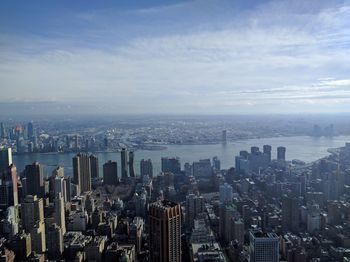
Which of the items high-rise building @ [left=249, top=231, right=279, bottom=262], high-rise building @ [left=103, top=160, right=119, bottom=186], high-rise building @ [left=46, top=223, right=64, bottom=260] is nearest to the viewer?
high-rise building @ [left=249, top=231, right=279, bottom=262]

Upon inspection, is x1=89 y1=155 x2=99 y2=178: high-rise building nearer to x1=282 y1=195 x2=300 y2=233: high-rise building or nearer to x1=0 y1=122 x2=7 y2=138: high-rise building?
x1=0 y1=122 x2=7 y2=138: high-rise building

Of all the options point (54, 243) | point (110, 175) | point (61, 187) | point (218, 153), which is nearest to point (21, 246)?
point (54, 243)

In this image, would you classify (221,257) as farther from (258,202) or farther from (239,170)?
(239,170)

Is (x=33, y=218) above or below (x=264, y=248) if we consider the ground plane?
below

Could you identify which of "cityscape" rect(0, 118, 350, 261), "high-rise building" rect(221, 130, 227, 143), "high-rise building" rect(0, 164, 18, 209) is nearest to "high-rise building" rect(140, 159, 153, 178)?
"cityscape" rect(0, 118, 350, 261)

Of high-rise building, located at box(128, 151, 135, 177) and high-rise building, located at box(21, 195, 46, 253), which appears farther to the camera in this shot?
high-rise building, located at box(128, 151, 135, 177)

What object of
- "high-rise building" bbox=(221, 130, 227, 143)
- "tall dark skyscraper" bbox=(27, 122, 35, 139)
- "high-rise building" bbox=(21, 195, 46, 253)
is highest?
"tall dark skyscraper" bbox=(27, 122, 35, 139)

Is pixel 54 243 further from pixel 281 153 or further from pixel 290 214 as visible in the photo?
pixel 281 153
